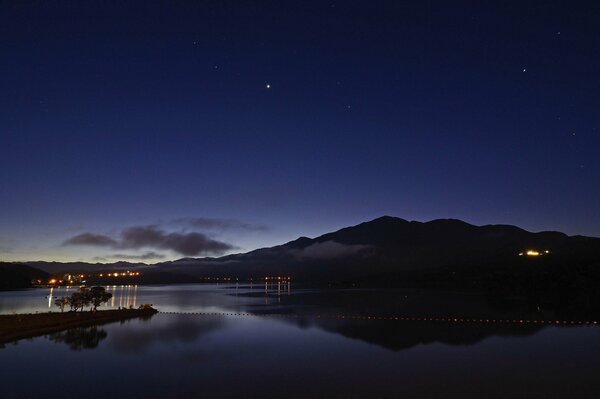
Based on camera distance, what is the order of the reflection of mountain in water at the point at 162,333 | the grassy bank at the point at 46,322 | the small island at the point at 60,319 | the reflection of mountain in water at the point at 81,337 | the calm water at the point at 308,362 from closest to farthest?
1. the calm water at the point at 308,362
2. the reflection of mountain in water at the point at 81,337
3. the reflection of mountain in water at the point at 162,333
4. the grassy bank at the point at 46,322
5. the small island at the point at 60,319

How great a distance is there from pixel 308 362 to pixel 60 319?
31188 millimetres

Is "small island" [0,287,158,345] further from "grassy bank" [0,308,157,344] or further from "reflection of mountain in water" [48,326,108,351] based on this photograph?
"reflection of mountain in water" [48,326,108,351]

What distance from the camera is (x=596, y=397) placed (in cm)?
2422

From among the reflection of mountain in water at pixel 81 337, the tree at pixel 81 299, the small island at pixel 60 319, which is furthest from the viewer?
the tree at pixel 81 299

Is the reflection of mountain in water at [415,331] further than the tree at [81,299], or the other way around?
the tree at [81,299]

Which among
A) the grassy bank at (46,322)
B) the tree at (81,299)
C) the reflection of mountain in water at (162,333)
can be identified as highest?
the tree at (81,299)

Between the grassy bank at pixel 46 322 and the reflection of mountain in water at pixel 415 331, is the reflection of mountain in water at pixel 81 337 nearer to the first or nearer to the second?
the grassy bank at pixel 46 322

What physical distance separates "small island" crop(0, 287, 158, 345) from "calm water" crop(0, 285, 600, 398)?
2.07 m

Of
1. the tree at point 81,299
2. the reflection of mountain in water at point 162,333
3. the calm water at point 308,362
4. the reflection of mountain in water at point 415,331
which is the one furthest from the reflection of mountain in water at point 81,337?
the reflection of mountain in water at point 415,331

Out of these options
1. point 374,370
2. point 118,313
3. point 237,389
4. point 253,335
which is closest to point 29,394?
point 237,389

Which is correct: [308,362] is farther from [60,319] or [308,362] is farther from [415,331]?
[60,319]

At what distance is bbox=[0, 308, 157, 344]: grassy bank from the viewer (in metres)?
41.7

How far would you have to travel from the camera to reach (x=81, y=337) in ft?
143

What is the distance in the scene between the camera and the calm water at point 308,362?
25906mm
